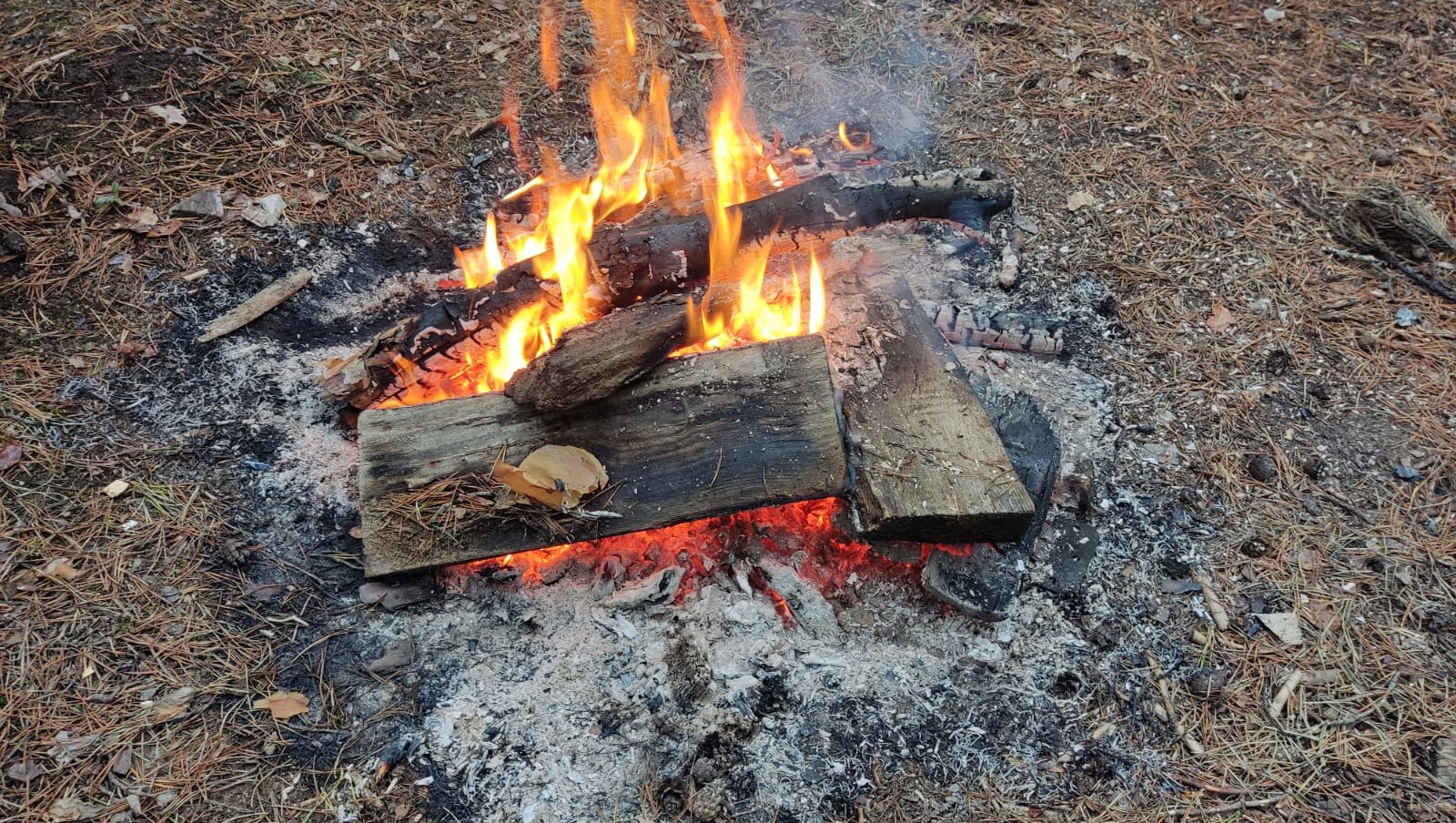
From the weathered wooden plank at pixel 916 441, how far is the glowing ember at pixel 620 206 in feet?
0.96

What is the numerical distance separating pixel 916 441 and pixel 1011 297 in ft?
4.23

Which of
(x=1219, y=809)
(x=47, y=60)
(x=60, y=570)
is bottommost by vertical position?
(x=1219, y=809)

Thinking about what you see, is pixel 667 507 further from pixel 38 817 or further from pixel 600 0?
pixel 600 0

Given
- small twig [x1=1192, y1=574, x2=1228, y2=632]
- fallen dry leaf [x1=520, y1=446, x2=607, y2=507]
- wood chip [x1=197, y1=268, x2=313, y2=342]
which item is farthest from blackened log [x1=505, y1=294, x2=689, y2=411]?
small twig [x1=1192, y1=574, x2=1228, y2=632]

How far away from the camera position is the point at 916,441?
2.55m

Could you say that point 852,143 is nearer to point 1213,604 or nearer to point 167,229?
point 1213,604

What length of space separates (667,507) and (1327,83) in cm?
437

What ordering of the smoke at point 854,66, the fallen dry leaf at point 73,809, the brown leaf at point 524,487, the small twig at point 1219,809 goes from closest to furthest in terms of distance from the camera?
the fallen dry leaf at point 73,809 < the small twig at point 1219,809 < the brown leaf at point 524,487 < the smoke at point 854,66

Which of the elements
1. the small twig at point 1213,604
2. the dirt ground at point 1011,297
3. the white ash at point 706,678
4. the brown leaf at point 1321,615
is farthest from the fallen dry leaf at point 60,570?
the brown leaf at point 1321,615

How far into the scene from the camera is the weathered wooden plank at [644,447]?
2.42 metres

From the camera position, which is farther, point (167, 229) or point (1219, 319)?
point (1219, 319)

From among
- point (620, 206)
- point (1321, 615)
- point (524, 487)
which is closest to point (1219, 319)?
point (1321, 615)

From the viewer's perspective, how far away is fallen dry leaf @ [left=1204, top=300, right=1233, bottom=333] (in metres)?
3.29

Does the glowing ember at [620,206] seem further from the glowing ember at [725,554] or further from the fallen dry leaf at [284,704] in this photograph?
the fallen dry leaf at [284,704]
